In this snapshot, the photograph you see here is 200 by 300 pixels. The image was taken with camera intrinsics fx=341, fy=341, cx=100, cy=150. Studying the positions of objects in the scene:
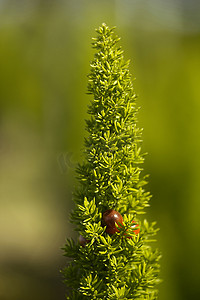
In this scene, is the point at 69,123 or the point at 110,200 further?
the point at 69,123

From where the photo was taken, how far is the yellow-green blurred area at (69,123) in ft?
4.58

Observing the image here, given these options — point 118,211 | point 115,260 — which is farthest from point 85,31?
point 115,260

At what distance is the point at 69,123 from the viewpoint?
1.47m

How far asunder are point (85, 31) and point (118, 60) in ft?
2.52

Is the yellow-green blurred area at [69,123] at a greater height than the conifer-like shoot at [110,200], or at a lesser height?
greater

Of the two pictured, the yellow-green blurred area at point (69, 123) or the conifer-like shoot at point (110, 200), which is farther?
the yellow-green blurred area at point (69, 123)

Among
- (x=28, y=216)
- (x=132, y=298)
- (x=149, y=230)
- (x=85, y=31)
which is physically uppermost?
(x=85, y=31)

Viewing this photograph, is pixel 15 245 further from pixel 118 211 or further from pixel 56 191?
pixel 118 211

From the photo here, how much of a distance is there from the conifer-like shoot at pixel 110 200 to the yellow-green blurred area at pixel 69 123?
0.66 metres

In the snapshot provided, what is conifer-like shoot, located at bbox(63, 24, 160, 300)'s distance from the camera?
0.69 metres

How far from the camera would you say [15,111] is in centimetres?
153

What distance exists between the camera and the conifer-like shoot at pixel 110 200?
69cm

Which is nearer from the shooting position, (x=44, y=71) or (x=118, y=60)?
(x=118, y=60)

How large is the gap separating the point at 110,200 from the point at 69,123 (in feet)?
2.60
